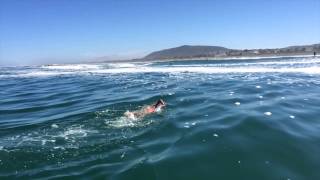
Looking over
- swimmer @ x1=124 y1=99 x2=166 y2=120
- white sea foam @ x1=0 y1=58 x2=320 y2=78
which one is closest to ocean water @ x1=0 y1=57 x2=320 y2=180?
swimmer @ x1=124 y1=99 x2=166 y2=120

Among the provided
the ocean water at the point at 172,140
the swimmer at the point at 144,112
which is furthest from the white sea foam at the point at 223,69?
the swimmer at the point at 144,112

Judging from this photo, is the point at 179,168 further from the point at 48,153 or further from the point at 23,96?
the point at 23,96

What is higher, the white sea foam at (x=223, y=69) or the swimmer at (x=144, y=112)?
the swimmer at (x=144, y=112)

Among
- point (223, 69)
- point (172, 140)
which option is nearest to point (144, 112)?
point (172, 140)

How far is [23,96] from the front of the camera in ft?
77.2

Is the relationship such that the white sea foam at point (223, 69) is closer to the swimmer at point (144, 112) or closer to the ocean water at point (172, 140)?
the ocean water at point (172, 140)

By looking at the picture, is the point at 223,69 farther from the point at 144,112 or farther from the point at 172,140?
the point at 172,140

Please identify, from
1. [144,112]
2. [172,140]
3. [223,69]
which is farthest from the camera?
[223,69]

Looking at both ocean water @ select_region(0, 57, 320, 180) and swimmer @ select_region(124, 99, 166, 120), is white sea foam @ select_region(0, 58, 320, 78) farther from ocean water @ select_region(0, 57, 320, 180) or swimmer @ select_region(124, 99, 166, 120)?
swimmer @ select_region(124, 99, 166, 120)

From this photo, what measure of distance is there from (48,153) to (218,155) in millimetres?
4467

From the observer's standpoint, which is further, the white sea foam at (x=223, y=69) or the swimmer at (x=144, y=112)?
the white sea foam at (x=223, y=69)

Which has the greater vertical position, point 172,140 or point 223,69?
point 172,140

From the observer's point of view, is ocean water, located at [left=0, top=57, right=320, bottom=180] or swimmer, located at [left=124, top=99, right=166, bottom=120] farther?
swimmer, located at [left=124, top=99, right=166, bottom=120]

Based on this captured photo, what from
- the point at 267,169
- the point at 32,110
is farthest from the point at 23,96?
the point at 267,169
